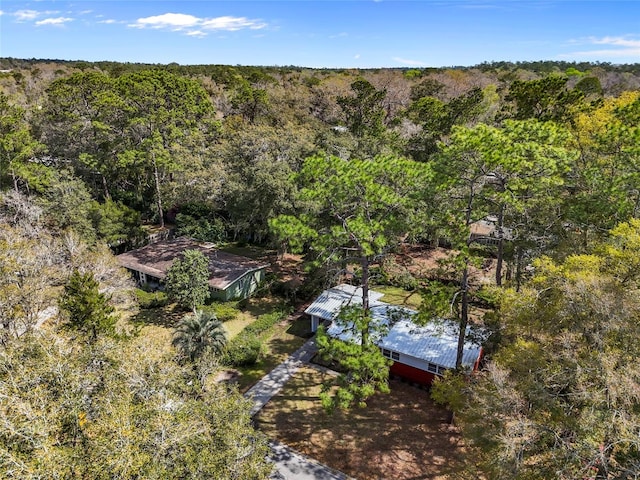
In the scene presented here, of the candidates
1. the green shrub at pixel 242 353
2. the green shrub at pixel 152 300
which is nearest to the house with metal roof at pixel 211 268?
the green shrub at pixel 152 300

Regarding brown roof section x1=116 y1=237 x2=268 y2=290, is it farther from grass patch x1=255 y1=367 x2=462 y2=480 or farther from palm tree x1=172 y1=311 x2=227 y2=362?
grass patch x1=255 y1=367 x2=462 y2=480

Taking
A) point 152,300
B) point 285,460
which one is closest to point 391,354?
point 285,460

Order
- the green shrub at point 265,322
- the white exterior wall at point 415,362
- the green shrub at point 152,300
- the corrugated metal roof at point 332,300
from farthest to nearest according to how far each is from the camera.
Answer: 1. the green shrub at point 152,300
2. the green shrub at point 265,322
3. the corrugated metal roof at point 332,300
4. the white exterior wall at point 415,362

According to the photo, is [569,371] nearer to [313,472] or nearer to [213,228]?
[313,472]

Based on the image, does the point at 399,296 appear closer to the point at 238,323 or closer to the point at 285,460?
the point at 238,323

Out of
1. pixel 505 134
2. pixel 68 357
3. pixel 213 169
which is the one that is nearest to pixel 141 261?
pixel 213 169

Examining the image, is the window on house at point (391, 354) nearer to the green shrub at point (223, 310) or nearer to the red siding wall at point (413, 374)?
the red siding wall at point (413, 374)
